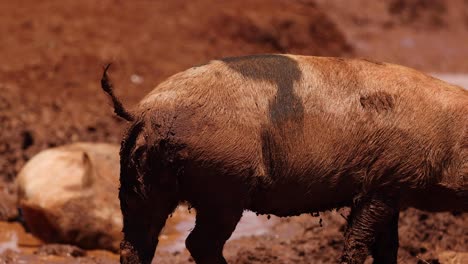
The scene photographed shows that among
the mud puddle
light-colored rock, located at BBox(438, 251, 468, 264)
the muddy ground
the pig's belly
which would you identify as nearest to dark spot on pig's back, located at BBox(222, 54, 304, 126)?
the pig's belly

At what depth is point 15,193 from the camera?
30.3 ft

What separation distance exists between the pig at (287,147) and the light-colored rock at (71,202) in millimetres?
2387

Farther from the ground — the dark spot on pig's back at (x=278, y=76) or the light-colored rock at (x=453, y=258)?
the dark spot on pig's back at (x=278, y=76)

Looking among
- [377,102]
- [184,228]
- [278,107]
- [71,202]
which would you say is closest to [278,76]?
[278,107]

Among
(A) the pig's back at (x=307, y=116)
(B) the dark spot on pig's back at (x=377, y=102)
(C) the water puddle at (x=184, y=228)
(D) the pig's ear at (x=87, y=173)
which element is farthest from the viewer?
(C) the water puddle at (x=184, y=228)

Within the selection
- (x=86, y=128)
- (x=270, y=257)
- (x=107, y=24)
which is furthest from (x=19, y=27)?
(x=270, y=257)

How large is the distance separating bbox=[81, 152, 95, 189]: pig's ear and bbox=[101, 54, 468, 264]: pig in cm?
258

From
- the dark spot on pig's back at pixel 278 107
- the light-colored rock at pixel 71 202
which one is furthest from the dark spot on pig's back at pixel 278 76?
the light-colored rock at pixel 71 202

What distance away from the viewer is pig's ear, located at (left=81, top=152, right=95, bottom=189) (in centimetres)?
830

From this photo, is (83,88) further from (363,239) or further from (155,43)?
(363,239)

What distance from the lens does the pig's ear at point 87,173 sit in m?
8.30

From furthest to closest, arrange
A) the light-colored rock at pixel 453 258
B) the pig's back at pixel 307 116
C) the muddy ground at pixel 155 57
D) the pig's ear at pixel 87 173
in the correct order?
the pig's ear at pixel 87 173 < the muddy ground at pixel 155 57 < the light-colored rock at pixel 453 258 < the pig's back at pixel 307 116

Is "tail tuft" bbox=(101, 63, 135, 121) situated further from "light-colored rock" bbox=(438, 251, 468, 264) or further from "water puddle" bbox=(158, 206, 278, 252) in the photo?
"water puddle" bbox=(158, 206, 278, 252)

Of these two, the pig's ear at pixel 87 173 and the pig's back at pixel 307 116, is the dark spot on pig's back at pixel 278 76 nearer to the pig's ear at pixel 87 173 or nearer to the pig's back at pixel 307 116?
the pig's back at pixel 307 116
